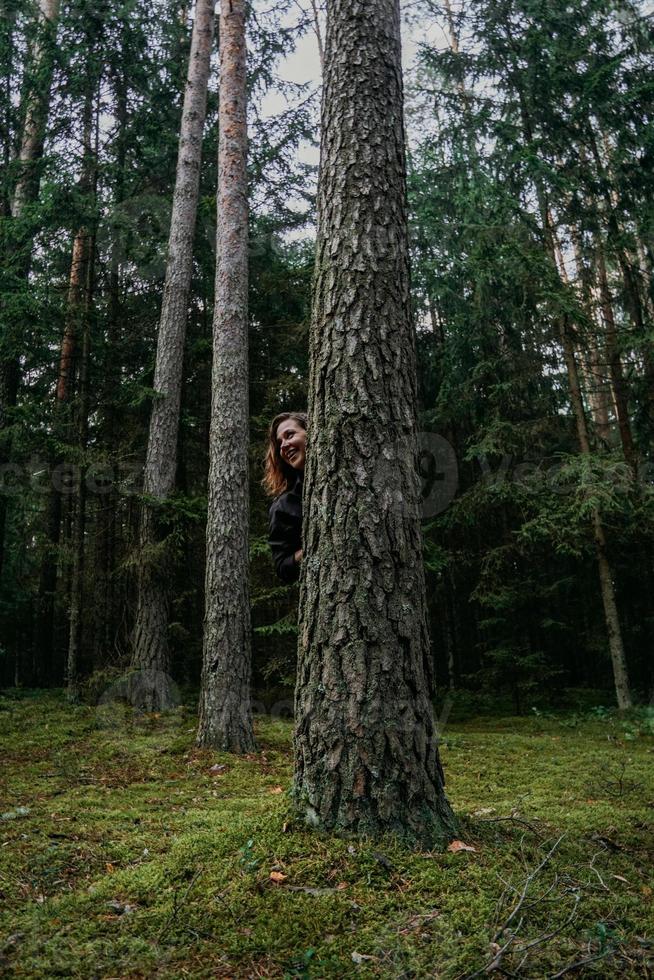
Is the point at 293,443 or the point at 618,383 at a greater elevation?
the point at 618,383

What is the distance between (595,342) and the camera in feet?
37.5

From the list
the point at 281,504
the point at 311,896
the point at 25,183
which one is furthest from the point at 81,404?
the point at 311,896

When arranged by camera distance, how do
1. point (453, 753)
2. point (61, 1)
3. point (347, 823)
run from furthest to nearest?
point (61, 1)
point (453, 753)
point (347, 823)

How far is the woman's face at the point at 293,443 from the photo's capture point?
389cm

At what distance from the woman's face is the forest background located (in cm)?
601

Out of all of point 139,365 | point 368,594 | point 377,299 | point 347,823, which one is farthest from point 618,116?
point 347,823

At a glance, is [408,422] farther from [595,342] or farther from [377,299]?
[595,342]

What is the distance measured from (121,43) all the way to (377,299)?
44.5ft

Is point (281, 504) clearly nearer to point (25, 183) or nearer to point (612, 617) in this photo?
point (612, 617)

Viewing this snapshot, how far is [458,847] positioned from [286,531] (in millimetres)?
1852

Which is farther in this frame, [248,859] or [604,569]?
[604,569]

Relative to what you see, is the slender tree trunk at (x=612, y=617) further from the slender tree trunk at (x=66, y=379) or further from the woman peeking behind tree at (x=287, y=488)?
the slender tree trunk at (x=66, y=379)

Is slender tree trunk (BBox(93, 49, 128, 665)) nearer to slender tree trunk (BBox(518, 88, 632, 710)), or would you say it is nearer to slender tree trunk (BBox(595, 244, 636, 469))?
slender tree trunk (BBox(518, 88, 632, 710))

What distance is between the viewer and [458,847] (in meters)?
2.88
